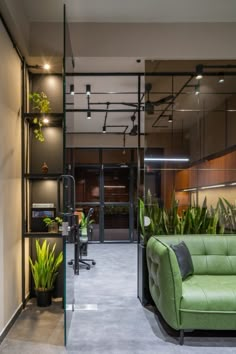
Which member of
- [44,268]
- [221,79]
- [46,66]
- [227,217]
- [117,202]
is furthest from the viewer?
[117,202]

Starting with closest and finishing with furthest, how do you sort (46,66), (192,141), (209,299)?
(209,299)
(46,66)
(192,141)

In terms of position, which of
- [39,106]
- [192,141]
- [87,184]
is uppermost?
[192,141]

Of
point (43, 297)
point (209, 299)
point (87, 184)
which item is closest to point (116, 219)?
point (87, 184)

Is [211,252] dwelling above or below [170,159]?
below

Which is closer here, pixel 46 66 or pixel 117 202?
pixel 46 66

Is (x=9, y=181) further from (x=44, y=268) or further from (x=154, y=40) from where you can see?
(x=154, y=40)

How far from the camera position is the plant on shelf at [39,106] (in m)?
3.81

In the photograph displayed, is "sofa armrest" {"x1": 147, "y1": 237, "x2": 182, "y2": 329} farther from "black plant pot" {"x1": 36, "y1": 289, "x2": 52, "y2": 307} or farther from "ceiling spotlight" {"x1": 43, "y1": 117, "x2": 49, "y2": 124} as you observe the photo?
"ceiling spotlight" {"x1": 43, "y1": 117, "x2": 49, "y2": 124}

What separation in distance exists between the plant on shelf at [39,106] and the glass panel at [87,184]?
5.26 meters

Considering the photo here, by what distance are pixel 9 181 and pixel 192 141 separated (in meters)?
5.21

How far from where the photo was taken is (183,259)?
3289 millimetres

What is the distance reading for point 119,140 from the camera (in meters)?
8.95

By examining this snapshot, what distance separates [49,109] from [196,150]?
4313 millimetres

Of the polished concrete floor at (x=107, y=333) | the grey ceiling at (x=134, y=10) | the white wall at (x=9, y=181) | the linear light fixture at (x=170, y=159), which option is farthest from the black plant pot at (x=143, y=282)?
the linear light fixture at (x=170, y=159)
